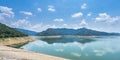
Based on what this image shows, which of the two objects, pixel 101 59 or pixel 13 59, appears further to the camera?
pixel 101 59

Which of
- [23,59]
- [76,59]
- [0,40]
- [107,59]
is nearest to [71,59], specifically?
[76,59]

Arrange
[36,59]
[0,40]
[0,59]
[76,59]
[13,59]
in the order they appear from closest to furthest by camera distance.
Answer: [0,59] < [13,59] < [36,59] < [76,59] < [0,40]

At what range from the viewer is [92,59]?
36.8 metres

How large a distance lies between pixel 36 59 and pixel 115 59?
1560cm

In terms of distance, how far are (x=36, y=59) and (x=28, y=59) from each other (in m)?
1.39

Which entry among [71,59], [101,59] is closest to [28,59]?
[71,59]

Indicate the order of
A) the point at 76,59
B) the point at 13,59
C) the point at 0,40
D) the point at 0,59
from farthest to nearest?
1. the point at 0,40
2. the point at 76,59
3. the point at 13,59
4. the point at 0,59

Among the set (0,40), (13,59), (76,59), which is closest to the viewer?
(13,59)

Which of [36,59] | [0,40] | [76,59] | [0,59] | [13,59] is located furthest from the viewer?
[0,40]

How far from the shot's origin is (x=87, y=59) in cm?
3650

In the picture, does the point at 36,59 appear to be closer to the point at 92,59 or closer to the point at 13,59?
the point at 13,59

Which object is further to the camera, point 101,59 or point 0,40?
point 0,40

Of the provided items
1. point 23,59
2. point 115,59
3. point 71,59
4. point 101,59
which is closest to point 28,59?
point 23,59

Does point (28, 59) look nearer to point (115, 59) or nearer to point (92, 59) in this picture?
point (92, 59)
